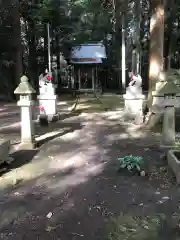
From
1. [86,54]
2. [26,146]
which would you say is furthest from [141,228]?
[86,54]

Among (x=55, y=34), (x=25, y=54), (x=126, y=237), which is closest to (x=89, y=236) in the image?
(x=126, y=237)

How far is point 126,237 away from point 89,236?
380mm

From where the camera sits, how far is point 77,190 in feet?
15.4

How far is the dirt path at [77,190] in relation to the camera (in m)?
3.67

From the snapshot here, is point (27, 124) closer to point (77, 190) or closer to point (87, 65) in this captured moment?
point (77, 190)

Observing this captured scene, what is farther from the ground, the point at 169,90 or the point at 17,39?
the point at 17,39

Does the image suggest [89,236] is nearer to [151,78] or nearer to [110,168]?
[110,168]

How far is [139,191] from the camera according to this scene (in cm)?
461

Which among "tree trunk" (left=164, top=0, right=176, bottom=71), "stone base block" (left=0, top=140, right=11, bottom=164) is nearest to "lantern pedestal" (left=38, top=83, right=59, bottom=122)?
"stone base block" (left=0, top=140, right=11, bottom=164)

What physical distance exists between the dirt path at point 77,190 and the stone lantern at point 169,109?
0.33 metres

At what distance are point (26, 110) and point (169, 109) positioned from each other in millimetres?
2899

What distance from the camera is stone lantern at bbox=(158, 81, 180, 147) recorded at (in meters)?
6.22

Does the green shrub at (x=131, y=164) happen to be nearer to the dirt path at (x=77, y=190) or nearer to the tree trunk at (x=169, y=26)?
the dirt path at (x=77, y=190)

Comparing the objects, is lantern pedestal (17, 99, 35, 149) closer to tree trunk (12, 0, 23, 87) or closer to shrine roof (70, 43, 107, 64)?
tree trunk (12, 0, 23, 87)
